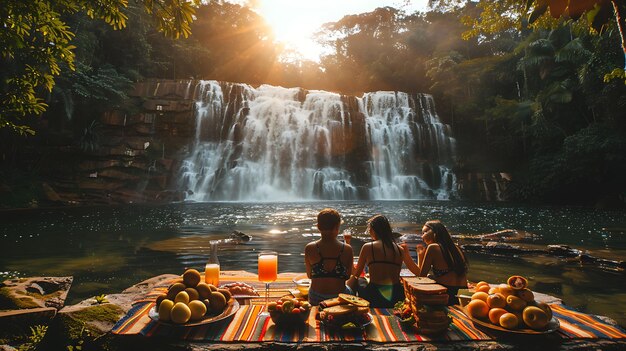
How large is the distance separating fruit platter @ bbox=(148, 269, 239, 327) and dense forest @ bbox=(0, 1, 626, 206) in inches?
502

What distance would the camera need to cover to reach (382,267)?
4.28m

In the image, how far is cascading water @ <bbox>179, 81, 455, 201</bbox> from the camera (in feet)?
96.9

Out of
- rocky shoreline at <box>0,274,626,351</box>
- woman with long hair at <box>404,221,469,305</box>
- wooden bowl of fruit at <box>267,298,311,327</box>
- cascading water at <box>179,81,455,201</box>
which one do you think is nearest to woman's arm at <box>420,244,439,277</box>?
woman with long hair at <box>404,221,469,305</box>

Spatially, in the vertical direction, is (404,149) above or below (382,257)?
above

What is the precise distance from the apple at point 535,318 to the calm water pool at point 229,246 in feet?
11.6

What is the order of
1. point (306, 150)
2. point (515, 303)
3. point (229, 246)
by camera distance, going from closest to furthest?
point (515, 303) → point (229, 246) → point (306, 150)

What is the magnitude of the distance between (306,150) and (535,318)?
28225 millimetres

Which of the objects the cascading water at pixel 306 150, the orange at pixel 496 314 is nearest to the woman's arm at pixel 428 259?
the orange at pixel 496 314

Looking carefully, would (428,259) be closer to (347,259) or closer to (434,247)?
(434,247)

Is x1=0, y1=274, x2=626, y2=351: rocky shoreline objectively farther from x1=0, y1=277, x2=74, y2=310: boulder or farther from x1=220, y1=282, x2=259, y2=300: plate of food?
x1=220, y1=282, x2=259, y2=300: plate of food

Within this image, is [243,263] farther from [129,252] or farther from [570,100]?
[570,100]

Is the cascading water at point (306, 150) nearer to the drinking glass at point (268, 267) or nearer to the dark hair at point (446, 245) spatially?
the dark hair at point (446, 245)

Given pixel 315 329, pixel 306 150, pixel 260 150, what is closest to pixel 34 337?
pixel 315 329

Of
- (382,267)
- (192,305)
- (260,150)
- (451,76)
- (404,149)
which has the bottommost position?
(192,305)
